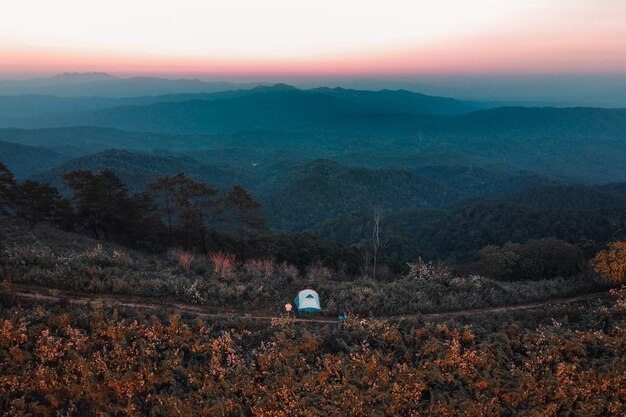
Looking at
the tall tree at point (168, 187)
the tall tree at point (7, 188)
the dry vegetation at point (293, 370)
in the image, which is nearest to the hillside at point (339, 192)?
the tall tree at point (168, 187)

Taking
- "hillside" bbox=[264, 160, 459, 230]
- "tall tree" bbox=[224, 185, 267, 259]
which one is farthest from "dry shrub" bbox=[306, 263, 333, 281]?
"hillside" bbox=[264, 160, 459, 230]

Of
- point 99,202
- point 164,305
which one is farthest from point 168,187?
point 164,305

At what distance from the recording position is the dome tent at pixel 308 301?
14.3 meters

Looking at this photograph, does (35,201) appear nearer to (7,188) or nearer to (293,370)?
→ (7,188)

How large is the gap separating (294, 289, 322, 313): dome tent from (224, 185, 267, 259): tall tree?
18467mm

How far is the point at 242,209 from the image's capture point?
32.6 metres

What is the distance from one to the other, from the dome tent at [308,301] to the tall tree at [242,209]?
1847cm

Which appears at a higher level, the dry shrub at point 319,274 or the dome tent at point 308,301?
the dome tent at point 308,301

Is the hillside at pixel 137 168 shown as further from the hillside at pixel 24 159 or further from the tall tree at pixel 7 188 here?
the tall tree at pixel 7 188

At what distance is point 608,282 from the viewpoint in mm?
15766

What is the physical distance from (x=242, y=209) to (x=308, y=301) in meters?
19.3

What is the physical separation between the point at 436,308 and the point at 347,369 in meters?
5.94

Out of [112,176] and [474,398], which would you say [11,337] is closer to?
[474,398]

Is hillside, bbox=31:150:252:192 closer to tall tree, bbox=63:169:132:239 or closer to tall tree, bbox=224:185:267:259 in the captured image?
tall tree, bbox=63:169:132:239
